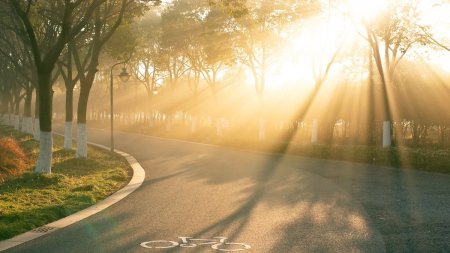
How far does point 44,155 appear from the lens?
15.0 meters

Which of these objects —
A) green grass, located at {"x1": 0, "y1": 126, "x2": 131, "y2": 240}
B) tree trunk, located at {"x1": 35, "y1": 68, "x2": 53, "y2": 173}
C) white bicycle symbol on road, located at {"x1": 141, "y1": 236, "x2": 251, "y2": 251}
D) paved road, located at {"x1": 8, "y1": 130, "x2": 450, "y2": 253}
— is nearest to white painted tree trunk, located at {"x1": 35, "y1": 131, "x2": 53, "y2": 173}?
tree trunk, located at {"x1": 35, "y1": 68, "x2": 53, "y2": 173}

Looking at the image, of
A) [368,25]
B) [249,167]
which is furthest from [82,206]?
[368,25]

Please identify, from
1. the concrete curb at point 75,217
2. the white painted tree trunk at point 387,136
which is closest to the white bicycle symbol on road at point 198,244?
the concrete curb at point 75,217

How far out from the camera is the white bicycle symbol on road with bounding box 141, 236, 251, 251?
23.0 feet

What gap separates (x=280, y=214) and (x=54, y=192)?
5.83m

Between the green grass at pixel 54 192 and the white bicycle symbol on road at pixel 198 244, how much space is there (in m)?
2.38

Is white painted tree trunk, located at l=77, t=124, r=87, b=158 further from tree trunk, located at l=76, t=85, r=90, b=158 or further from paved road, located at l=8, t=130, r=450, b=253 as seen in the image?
paved road, located at l=8, t=130, r=450, b=253

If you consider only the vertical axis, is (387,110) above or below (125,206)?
above

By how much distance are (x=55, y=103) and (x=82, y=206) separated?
329 ft

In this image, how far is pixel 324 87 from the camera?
3244cm

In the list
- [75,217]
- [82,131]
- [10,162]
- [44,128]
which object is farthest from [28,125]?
[75,217]

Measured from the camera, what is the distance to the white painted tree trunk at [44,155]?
587 inches

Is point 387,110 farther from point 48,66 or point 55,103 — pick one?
point 55,103

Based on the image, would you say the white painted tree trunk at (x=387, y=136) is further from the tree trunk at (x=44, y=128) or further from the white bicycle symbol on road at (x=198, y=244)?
the white bicycle symbol on road at (x=198, y=244)
